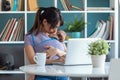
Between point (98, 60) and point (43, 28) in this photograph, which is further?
point (43, 28)

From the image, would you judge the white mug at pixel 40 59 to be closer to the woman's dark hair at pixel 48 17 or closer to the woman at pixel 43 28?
the woman at pixel 43 28

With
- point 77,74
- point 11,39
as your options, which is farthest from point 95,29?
point 77,74

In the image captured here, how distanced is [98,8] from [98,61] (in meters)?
1.70

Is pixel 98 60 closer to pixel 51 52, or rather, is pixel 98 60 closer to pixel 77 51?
pixel 77 51

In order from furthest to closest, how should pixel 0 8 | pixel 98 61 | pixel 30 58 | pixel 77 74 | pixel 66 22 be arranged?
pixel 66 22 < pixel 0 8 < pixel 30 58 < pixel 98 61 < pixel 77 74

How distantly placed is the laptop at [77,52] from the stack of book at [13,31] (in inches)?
62.4

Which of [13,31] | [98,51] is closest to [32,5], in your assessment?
[13,31]

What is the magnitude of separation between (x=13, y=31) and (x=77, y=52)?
169 cm

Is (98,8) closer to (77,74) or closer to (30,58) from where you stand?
(30,58)

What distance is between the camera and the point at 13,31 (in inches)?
147

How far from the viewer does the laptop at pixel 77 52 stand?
2193mm

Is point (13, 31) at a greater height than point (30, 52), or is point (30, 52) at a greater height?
point (13, 31)

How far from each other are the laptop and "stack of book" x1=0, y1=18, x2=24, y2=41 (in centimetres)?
159

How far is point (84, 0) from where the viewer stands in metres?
3.72
